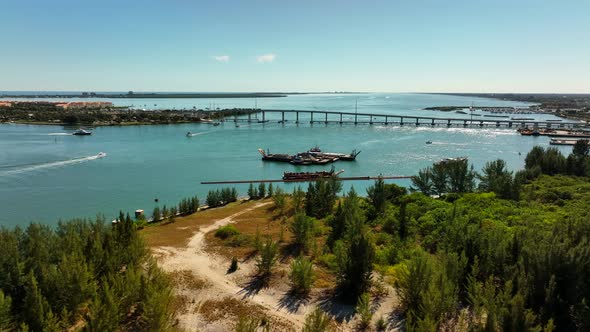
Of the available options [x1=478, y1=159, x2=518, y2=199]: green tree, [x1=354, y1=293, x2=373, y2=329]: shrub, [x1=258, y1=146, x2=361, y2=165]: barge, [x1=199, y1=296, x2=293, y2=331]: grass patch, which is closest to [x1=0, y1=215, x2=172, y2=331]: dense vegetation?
[x1=199, y1=296, x2=293, y2=331]: grass patch

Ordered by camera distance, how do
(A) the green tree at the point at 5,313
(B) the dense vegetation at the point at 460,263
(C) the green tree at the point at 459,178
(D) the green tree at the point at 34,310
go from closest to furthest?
(A) the green tree at the point at 5,313, (D) the green tree at the point at 34,310, (B) the dense vegetation at the point at 460,263, (C) the green tree at the point at 459,178

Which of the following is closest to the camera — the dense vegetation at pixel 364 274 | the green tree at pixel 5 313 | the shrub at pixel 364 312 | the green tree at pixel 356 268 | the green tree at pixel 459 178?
the green tree at pixel 5 313

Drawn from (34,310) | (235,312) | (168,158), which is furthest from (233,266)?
(168,158)

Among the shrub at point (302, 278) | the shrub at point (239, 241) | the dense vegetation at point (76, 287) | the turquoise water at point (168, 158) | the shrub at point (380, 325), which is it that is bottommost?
the turquoise water at point (168, 158)

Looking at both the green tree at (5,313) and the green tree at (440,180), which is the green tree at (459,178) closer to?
the green tree at (440,180)

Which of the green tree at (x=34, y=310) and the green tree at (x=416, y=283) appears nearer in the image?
the green tree at (x=34, y=310)

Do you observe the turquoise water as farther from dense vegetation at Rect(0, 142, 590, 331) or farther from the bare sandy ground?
dense vegetation at Rect(0, 142, 590, 331)

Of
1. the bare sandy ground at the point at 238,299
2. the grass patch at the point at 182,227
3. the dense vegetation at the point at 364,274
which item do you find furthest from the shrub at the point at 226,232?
the bare sandy ground at the point at 238,299

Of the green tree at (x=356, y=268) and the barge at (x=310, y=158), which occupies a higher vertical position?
the green tree at (x=356, y=268)
